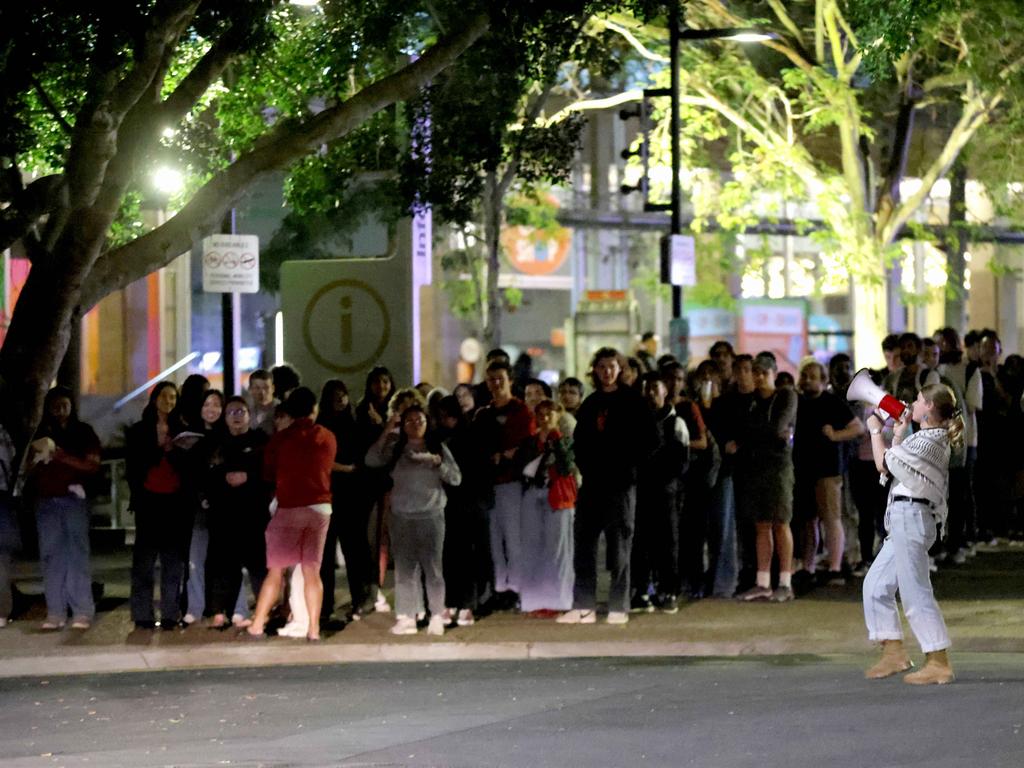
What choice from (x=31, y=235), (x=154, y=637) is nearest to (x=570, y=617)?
(x=154, y=637)

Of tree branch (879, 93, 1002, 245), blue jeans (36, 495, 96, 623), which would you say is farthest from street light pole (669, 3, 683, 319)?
blue jeans (36, 495, 96, 623)

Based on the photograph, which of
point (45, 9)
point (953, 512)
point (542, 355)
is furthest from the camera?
point (542, 355)

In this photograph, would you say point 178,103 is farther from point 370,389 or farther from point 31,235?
point 370,389

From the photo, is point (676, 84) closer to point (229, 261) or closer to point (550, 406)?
point (229, 261)

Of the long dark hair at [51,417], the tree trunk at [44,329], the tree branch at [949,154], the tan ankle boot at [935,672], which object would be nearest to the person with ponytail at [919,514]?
the tan ankle boot at [935,672]

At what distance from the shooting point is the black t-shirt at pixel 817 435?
15703 mm

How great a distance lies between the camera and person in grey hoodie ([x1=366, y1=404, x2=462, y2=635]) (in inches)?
540

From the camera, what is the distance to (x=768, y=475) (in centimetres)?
1502

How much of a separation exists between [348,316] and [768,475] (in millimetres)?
4509

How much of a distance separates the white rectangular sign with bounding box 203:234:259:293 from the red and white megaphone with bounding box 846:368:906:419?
29.2 feet

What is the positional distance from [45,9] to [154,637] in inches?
203

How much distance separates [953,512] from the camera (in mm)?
17438

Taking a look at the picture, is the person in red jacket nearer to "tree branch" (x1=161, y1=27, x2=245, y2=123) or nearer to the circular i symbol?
"tree branch" (x1=161, y1=27, x2=245, y2=123)

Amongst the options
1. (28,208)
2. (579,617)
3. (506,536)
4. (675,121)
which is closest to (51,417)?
(28,208)
